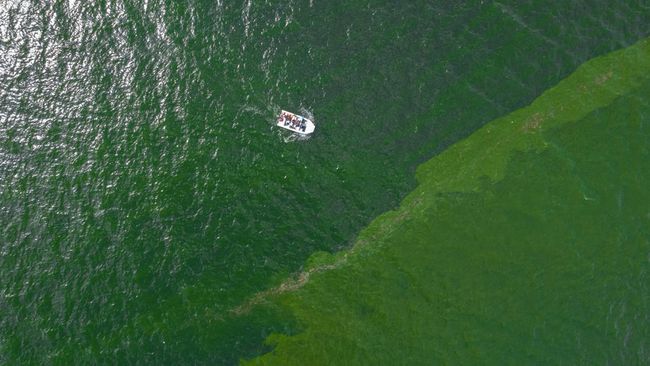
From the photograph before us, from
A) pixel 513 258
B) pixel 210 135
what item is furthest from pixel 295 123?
pixel 513 258

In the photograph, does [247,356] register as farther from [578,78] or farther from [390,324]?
[578,78]

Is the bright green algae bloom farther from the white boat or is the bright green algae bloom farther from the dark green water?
the white boat

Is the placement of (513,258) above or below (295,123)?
below

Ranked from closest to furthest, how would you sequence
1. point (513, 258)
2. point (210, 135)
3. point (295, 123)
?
point (513, 258) < point (295, 123) < point (210, 135)

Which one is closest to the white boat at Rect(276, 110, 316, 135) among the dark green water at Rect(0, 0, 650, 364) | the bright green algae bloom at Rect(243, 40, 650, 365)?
the dark green water at Rect(0, 0, 650, 364)

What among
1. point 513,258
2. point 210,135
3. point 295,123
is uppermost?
point 295,123

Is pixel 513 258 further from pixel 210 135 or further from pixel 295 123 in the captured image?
pixel 210 135

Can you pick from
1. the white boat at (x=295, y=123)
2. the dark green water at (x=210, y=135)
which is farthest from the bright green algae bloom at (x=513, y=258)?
the white boat at (x=295, y=123)
